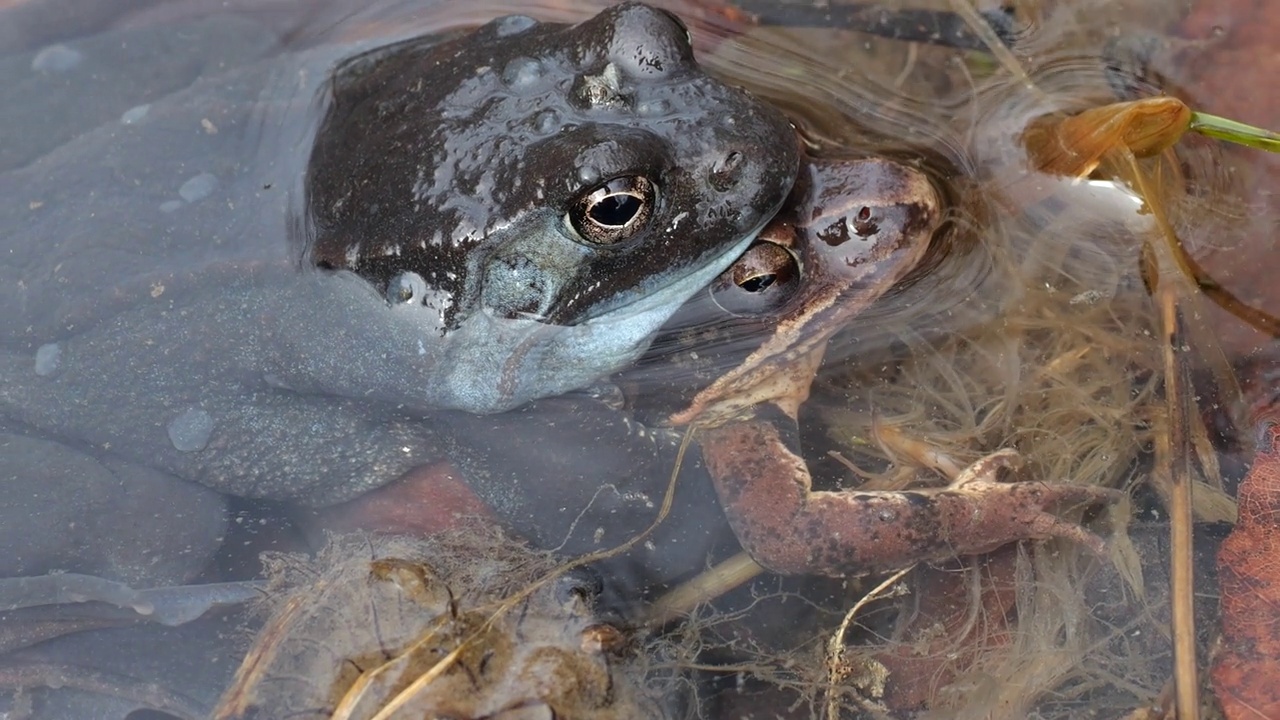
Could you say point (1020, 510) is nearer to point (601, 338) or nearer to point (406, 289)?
point (601, 338)

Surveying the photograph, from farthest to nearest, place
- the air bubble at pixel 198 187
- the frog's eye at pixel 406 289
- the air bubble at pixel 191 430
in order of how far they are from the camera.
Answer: the air bubble at pixel 198 187
the air bubble at pixel 191 430
the frog's eye at pixel 406 289

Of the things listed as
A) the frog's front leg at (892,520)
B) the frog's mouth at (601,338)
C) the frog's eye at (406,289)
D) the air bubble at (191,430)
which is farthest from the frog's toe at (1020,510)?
the air bubble at (191,430)

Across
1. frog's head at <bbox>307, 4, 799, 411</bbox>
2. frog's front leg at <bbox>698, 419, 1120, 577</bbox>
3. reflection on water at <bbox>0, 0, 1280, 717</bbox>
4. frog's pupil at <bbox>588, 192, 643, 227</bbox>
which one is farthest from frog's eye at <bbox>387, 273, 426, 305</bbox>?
frog's front leg at <bbox>698, 419, 1120, 577</bbox>

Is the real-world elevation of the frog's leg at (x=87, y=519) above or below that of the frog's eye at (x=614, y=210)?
below

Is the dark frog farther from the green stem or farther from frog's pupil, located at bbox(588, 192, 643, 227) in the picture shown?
the green stem

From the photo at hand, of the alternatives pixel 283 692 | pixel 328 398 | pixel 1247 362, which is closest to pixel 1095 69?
pixel 1247 362

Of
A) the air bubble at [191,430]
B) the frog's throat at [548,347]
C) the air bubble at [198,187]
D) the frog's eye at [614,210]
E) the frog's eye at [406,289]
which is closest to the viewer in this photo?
the frog's eye at [614,210]

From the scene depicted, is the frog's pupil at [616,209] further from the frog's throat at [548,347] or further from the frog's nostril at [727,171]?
the frog's throat at [548,347]
